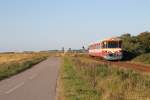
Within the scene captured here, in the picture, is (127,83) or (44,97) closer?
(44,97)

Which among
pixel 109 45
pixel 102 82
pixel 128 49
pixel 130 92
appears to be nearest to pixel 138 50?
pixel 128 49

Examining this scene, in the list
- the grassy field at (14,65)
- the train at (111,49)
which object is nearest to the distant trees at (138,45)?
the train at (111,49)

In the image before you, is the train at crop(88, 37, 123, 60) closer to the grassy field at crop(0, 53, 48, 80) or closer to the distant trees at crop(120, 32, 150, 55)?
the grassy field at crop(0, 53, 48, 80)

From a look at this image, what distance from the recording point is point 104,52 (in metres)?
55.9

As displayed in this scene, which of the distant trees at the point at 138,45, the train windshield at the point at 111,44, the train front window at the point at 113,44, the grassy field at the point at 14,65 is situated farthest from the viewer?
the distant trees at the point at 138,45

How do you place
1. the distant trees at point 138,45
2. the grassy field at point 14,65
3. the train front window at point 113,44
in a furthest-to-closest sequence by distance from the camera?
the distant trees at point 138,45, the train front window at point 113,44, the grassy field at point 14,65

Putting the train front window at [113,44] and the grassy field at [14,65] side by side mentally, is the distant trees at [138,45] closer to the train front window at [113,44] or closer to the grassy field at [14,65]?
the train front window at [113,44]

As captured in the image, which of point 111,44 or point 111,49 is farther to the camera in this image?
point 111,44

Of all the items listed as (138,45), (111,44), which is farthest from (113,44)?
(138,45)

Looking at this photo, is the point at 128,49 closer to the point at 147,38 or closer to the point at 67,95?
the point at 147,38

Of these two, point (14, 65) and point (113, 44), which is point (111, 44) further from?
point (14, 65)

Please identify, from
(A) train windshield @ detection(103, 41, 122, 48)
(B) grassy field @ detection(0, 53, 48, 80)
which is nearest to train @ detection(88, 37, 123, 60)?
(A) train windshield @ detection(103, 41, 122, 48)

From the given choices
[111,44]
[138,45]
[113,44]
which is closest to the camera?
[111,44]

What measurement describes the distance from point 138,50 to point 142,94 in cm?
5237
